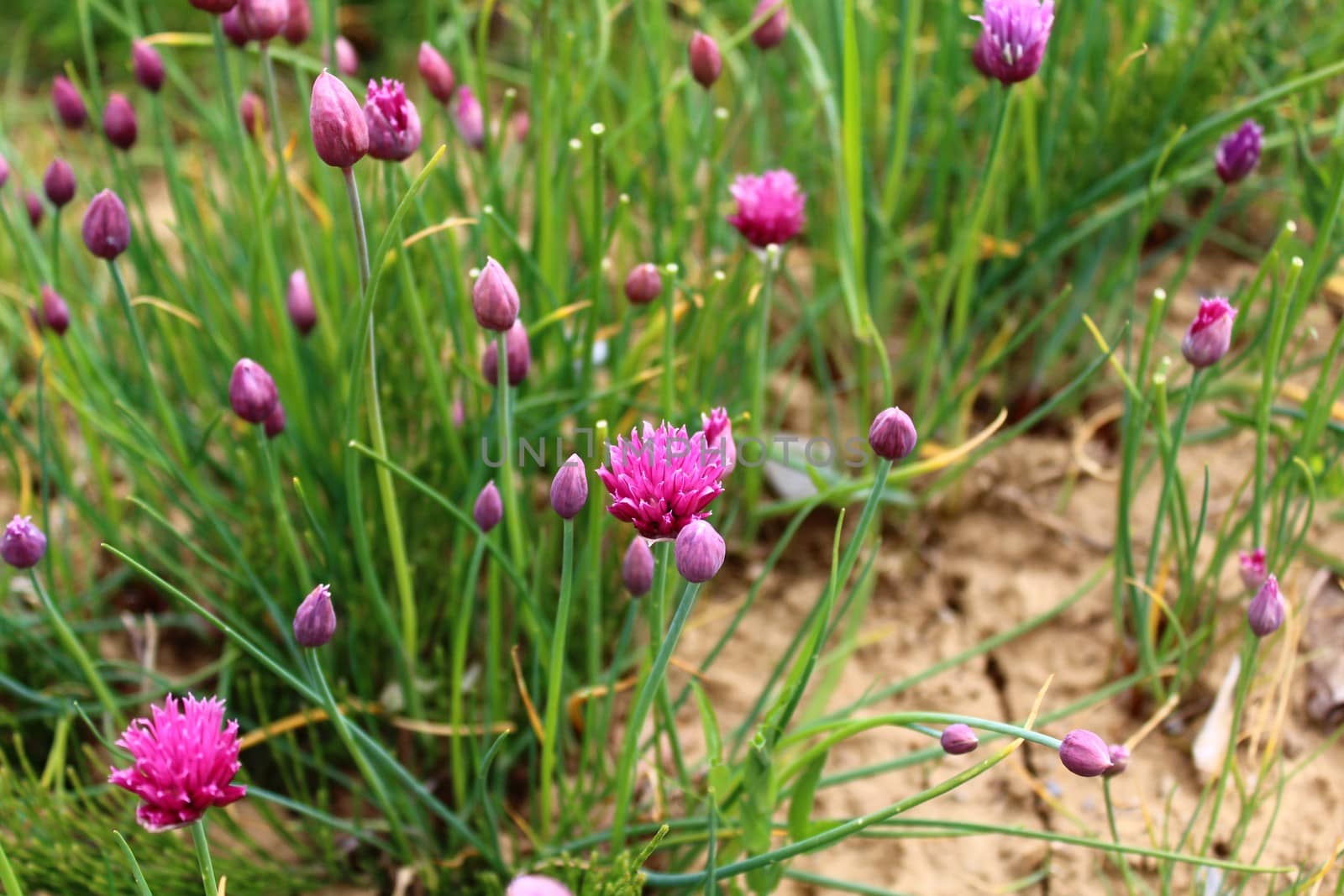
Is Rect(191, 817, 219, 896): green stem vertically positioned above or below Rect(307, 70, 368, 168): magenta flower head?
below

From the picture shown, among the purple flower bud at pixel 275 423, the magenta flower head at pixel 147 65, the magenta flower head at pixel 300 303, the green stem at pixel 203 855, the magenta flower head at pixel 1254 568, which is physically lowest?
the magenta flower head at pixel 1254 568

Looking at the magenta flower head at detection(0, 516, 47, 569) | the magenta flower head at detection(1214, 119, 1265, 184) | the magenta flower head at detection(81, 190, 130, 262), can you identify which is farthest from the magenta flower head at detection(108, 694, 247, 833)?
the magenta flower head at detection(1214, 119, 1265, 184)

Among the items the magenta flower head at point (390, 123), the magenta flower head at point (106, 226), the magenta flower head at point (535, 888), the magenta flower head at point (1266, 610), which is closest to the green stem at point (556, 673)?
the magenta flower head at point (535, 888)

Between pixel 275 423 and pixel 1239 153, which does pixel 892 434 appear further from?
pixel 1239 153

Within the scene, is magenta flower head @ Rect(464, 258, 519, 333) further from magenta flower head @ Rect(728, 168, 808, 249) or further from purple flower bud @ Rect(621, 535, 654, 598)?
magenta flower head @ Rect(728, 168, 808, 249)

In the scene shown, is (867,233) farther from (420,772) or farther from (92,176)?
(92,176)

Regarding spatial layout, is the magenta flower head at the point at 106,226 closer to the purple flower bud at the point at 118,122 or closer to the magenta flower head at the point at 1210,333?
the purple flower bud at the point at 118,122
